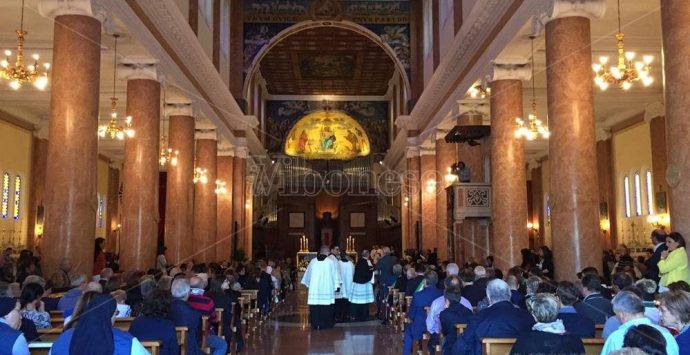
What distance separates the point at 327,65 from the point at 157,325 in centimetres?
2835

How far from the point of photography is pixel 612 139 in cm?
2300

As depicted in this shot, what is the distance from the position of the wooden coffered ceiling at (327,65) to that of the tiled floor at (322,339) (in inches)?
681

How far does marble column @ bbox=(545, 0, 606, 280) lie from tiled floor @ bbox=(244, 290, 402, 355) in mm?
2985

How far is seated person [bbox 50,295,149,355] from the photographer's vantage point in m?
4.34

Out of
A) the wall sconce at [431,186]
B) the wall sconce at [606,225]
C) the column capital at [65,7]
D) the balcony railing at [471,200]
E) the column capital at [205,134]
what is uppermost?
the column capital at [65,7]

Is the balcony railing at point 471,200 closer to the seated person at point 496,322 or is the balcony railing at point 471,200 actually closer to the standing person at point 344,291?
the standing person at point 344,291

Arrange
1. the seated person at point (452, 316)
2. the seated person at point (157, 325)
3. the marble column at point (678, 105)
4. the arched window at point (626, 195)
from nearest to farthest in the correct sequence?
1. the seated person at point (157, 325)
2. the seated person at point (452, 316)
3. the marble column at point (678, 105)
4. the arched window at point (626, 195)

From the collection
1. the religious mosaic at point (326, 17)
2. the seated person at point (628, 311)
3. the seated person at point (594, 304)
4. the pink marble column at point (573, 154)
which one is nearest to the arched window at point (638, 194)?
the religious mosaic at point (326, 17)

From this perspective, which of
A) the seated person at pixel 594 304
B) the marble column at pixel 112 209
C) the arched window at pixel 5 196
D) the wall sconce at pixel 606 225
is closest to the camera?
the seated person at pixel 594 304

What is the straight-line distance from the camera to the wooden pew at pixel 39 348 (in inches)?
199

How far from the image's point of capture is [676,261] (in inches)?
282

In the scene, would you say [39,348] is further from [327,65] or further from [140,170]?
[327,65]

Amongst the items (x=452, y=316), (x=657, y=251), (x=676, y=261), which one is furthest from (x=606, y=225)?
(x=452, y=316)

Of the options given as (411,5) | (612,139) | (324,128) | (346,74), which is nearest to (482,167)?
(612,139)
